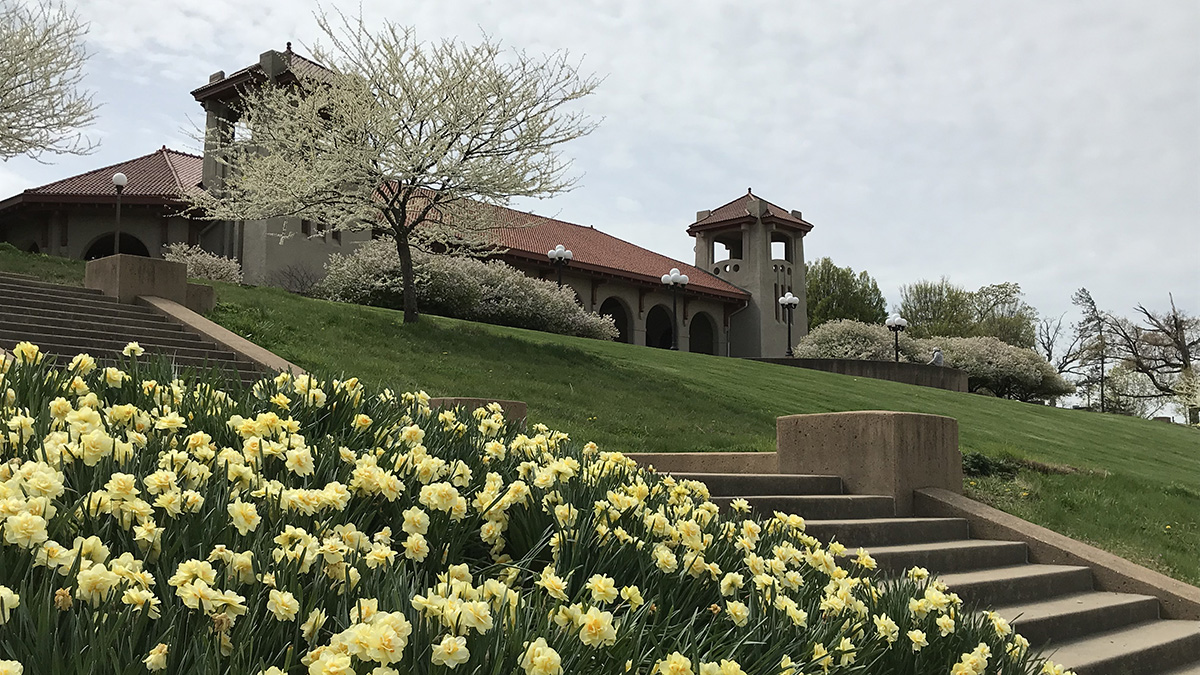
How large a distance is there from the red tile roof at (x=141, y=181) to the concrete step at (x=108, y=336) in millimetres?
16923

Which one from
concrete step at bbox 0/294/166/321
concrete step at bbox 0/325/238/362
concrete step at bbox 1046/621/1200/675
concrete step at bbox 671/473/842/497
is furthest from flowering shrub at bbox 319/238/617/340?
concrete step at bbox 1046/621/1200/675

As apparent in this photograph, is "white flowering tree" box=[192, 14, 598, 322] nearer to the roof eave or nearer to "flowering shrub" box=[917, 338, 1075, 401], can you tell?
the roof eave

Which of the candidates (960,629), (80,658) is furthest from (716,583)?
(80,658)

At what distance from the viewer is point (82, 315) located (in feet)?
37.3

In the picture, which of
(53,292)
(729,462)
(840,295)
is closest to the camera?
(729,462)

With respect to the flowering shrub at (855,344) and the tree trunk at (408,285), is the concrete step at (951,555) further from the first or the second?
the flowering shrub at (855,344)

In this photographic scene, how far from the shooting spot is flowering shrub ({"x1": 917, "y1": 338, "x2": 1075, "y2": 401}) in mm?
36906

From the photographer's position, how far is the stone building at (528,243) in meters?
26.1

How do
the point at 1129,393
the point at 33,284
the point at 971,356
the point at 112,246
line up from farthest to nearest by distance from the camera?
the point at 1129,393 → the point at 971,356 → the point at 112,246 → the point at 33,284

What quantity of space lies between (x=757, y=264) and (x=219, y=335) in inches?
1298

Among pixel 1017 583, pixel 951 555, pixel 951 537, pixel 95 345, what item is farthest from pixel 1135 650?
pixel 95 345

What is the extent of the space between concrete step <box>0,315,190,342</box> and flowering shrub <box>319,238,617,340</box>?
31.2ft

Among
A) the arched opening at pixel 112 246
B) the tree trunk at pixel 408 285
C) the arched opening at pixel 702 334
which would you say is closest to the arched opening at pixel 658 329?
the arched opening at pixel 702 334

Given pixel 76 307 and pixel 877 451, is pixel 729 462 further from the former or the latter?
pixel 76 307
